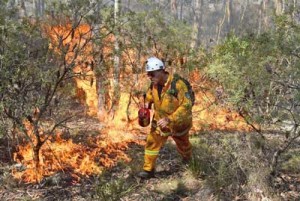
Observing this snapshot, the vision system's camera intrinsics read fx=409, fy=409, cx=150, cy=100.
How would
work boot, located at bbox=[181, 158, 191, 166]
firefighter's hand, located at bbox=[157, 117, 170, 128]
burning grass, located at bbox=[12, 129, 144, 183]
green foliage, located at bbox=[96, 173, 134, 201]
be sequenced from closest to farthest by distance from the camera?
1. green foliage, located at bbox=[96, 173, 134, 201]
2. firefighter's hand, located at bbox=[157, 117, 170, 128]
3. burning grass, located at bbox=[12, 129, 144, 183]
4. work boot, located at bbox=[181, 158, 191, 166]

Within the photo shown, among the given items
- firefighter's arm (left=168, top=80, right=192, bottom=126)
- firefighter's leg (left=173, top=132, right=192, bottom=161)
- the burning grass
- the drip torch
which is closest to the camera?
firefighter's arm (left=168, top=80, right=192, bottom=126)

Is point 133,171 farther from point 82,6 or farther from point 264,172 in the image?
point 82,6

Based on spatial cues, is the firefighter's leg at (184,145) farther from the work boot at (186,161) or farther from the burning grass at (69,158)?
the burning grass at (69,158)

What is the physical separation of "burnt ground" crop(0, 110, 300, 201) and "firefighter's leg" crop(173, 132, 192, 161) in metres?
0.17

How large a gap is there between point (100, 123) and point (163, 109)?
455 centimetres

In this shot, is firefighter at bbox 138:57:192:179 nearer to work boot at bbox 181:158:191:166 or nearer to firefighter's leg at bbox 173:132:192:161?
firefighter's leg at bbox 173:132:192:161

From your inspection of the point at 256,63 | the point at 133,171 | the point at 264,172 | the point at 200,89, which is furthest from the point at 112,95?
the point at 264,172

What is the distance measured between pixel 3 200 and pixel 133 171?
1.86 meters

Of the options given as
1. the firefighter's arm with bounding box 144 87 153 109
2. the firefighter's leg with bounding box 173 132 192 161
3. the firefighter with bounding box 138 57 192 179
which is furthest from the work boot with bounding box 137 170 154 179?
the firefighter's arm with bounding box 144 87 153 109

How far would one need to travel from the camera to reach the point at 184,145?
6.08m

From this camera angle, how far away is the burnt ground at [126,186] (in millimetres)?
4963

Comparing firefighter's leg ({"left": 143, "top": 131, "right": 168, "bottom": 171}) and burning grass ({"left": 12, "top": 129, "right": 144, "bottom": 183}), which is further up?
firefighter's leg ({"left": 143, "top": 131, "right": 168, "bottom": 171})

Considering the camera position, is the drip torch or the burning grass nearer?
the burning grass

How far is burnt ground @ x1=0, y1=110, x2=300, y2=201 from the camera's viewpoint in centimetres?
496
